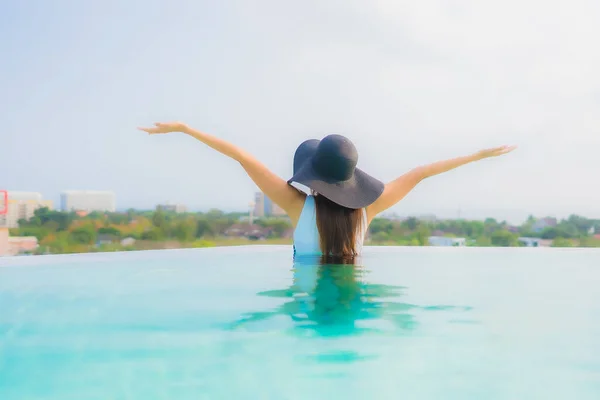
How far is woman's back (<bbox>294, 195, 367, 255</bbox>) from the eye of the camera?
3.48 m

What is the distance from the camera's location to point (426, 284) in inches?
133

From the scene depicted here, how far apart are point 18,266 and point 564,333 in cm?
423

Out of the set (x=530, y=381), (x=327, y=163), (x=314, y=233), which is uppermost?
(x=327, y=163)

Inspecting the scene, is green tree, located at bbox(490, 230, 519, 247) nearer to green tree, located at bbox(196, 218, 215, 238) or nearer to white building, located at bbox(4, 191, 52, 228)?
green tree, located at bbox(196, 218, 215, 238)

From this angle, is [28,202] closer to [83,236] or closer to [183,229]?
[83,236]

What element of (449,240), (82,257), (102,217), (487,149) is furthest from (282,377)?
(102,217)

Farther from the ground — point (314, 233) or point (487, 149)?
point (487, 149)

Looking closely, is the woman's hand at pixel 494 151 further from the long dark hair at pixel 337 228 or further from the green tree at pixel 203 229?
the green tree at pixel 203 229

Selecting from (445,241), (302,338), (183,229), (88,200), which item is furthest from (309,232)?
(88,200)

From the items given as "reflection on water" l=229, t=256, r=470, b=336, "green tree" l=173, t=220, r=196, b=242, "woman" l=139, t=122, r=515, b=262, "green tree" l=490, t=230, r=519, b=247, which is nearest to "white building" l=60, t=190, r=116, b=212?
"green tree" l=173, t=220, r=196, b=242

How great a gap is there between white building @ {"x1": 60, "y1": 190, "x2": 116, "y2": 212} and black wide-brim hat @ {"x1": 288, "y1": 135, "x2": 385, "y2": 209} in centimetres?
1132

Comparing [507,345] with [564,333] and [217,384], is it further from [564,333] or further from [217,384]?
[217,384]

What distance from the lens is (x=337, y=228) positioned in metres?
3.50

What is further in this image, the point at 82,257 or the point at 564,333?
the point at 82,257
